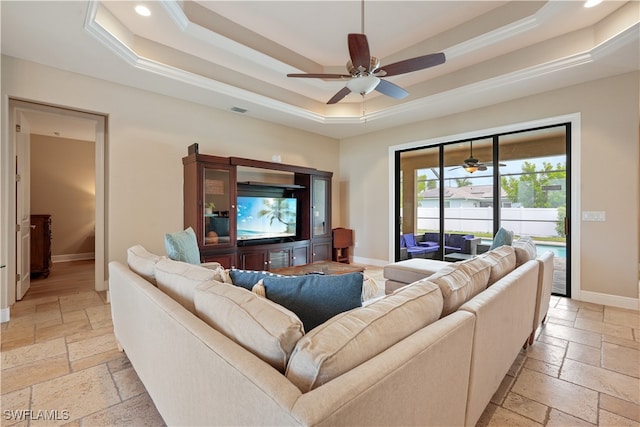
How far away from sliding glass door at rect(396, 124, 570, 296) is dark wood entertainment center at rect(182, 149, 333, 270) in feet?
5.39

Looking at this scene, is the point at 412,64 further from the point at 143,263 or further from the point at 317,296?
the point at 143,263

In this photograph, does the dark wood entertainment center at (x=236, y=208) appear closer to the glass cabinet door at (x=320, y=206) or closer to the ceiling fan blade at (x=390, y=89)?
the glass cabinet door at (x=320, y=206)

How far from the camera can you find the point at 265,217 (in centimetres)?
485

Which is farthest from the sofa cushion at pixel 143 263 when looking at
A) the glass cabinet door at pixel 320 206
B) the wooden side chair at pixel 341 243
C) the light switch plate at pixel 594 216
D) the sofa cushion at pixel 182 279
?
the light switch plate at pixel 594 216

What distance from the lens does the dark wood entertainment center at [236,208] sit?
391 cm

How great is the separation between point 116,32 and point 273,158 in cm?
259

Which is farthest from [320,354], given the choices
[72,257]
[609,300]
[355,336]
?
[72,257]

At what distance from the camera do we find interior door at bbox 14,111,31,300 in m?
3.40

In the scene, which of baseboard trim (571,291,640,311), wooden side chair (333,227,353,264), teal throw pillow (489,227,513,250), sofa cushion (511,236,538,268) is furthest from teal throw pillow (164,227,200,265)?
baseboard trim (571,291,640,311)

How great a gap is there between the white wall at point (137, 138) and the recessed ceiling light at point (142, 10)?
1.15 metres

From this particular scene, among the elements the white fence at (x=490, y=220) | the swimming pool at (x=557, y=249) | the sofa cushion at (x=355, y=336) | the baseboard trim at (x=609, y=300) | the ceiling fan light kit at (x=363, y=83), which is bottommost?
the baseboard trim at (x=609, y=300)

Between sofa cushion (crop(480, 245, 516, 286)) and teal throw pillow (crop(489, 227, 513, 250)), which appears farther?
teal throw pillow (crop(489, 227, 513, 250))

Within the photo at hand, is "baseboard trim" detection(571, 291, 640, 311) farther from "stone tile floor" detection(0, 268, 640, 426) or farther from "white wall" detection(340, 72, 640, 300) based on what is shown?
"stone tile floor" detection(0, 268, 640, 426)

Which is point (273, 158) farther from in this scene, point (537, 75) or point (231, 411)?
point (231, 411)
